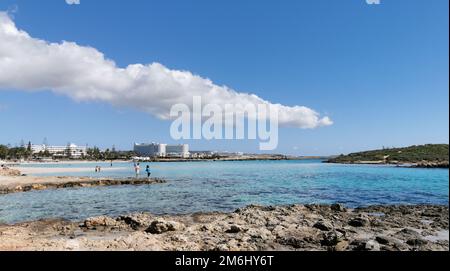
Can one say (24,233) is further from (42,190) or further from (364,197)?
(364,197)

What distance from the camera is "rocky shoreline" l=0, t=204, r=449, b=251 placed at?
14.3m

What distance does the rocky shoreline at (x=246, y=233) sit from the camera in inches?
563

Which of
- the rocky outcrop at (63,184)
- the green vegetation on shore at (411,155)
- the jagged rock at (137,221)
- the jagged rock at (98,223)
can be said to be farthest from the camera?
the green vegetation on shore at (411,155)

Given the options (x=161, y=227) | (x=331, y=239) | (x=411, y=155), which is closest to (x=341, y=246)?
(x=331, y=239)

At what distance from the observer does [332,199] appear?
109 feet

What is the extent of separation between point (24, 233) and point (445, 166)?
386 ft

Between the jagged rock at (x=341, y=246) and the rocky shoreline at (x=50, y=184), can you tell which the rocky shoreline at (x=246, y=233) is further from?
the rocky shoreline at (x=50, y=184)

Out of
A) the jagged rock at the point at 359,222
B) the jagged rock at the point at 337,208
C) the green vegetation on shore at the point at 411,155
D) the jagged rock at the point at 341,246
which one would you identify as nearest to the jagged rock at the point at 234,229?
the jagged rock at the point at 341,246

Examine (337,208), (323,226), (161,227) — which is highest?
(161,227)

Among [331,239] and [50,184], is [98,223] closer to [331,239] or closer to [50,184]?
[331,239]

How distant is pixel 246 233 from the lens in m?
16.4

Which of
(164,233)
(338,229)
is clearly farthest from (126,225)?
(338,229)
